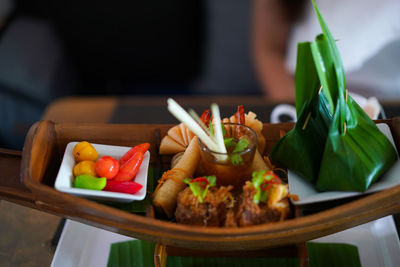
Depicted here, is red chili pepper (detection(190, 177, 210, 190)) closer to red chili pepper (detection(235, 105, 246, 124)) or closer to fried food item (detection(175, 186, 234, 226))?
fried food item (detection(175, 186, 234, 226))

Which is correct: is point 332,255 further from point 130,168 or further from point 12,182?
point 12,182

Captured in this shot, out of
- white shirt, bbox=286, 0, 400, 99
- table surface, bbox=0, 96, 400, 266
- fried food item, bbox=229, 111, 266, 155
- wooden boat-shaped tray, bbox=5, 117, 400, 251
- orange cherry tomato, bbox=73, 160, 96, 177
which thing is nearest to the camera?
wooden boat-shaped tray, bbox=5, 117, 400, 251

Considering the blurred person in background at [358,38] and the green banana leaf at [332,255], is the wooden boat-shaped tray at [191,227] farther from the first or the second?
the blurred person in background at [358,38]

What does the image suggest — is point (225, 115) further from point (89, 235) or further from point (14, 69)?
point (14, 69)

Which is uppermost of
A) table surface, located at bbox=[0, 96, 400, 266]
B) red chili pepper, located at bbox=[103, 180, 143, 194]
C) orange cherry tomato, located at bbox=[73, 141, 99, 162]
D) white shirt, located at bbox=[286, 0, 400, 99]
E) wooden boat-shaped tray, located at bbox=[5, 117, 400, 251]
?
white shirt, located at bbox=[286, 0, 400, 99]

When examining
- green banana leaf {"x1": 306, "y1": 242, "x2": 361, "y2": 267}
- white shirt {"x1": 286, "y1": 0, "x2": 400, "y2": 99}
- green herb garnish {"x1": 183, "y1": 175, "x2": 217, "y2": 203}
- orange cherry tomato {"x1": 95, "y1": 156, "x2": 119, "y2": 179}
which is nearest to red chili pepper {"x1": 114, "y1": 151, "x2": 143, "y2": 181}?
orange cherry tomato {"x1": 95, "y1": 156, "x2": 119, "y2": 179}

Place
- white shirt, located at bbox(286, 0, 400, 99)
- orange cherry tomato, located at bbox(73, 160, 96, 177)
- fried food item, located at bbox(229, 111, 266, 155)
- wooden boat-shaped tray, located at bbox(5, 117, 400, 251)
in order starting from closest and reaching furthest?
wooden boat-shaped tray, located at bbox(5, 117, 400, 251) < orange cherry tomato, located at bbox(73, 160, 96, 177) < fried food item, located at bbox(229, 111, 266, 155) < white shirt, located at bbox(286, 0, 400, 99)

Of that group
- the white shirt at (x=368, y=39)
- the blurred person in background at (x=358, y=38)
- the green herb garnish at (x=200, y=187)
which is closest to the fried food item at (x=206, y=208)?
the green herb garnish at (x=200, y=187)

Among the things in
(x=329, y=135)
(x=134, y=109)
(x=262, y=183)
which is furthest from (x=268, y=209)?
(x=134, y=109)
